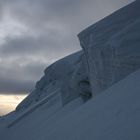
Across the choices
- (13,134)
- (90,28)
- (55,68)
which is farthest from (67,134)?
(55,68)

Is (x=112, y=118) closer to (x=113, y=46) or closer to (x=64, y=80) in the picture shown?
(x=113, y=46)

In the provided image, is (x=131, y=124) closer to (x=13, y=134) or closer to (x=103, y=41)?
(x=103, y=41)

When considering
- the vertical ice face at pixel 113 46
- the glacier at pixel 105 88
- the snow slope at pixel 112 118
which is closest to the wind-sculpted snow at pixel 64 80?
the glacier at pixel 105 88

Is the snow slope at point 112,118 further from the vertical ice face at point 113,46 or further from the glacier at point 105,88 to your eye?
the vertical ice face at point 113,46

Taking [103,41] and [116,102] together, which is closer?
[116,102]

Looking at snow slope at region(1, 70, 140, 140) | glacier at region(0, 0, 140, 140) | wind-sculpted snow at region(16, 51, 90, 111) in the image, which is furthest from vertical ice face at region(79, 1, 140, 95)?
snow slope at region(1, 70, 140, 140)

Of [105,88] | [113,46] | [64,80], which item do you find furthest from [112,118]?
[64,80]

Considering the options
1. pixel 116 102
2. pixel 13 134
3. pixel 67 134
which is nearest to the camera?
pixel 116 102

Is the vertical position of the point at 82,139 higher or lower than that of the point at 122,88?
lower

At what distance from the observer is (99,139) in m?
6.66

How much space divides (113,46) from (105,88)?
1.79 metres

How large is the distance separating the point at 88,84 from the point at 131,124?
11398mm

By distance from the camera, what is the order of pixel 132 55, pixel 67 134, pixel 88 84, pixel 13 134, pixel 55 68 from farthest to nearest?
pixel 55 68 → pixel 13 134 → pixel 88 84 → pixel 132 55 → pixel 67 134

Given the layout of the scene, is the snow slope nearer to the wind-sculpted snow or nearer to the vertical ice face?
the vertical ice face
